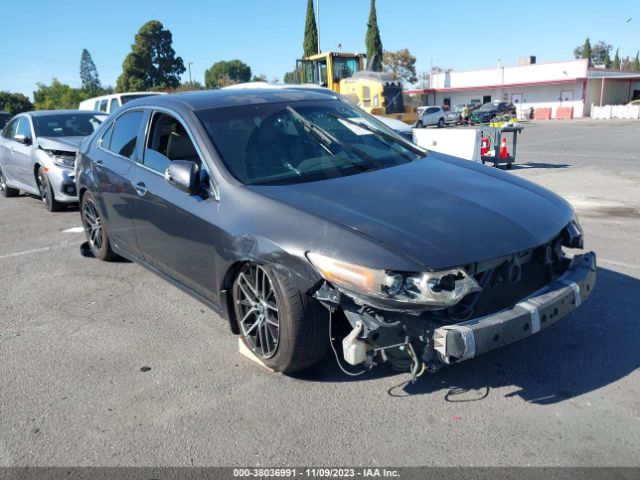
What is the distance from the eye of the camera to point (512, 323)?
286 cm

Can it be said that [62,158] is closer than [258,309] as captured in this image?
No

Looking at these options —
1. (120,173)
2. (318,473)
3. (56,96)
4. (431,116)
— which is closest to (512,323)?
(318,473)

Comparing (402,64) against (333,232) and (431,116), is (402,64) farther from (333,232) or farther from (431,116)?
(333,232)

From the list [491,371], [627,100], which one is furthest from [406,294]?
[627,100]

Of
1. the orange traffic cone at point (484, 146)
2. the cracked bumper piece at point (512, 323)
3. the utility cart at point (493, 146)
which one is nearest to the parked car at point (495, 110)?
the utility cart at point (493, 146)

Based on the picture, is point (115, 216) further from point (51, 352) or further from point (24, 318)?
point (51, 352)

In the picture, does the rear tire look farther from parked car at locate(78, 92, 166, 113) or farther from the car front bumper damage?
the car front bumper damage

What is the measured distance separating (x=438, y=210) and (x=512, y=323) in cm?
76

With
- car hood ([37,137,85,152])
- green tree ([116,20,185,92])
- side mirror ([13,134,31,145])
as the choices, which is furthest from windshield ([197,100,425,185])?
green tree ([116,20,185,92])

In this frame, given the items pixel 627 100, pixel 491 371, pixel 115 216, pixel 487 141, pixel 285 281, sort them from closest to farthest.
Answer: pixel 285 281, pixel 491 371, pixel 115 216, pixel 487 141, pixel 627 100

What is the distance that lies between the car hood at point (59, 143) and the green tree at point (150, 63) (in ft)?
175

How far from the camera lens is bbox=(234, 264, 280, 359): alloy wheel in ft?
11.0

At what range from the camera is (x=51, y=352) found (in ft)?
13.1

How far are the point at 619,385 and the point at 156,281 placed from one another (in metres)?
3.94
